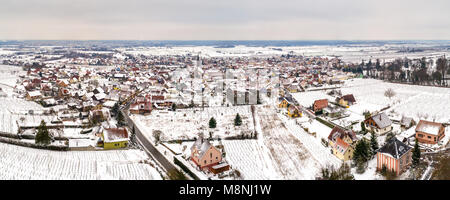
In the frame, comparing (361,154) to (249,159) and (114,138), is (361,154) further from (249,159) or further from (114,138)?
(114,138)

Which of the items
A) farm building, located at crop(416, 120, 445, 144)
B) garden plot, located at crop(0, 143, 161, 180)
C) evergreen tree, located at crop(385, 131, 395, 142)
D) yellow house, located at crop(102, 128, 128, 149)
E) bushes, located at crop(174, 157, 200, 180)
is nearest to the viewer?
garden plot, located at crop(0, 143, 161, 180)

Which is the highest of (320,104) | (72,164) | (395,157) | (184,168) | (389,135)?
(320,104)

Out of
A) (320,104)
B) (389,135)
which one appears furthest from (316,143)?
(320,104)

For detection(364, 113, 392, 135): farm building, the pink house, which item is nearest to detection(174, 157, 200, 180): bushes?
the pink house

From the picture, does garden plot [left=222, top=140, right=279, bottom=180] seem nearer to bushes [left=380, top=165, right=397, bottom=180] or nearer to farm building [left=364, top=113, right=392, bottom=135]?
bushes [left=380, top=165, right=397, bottom=180]

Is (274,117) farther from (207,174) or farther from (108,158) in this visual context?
(108,158)

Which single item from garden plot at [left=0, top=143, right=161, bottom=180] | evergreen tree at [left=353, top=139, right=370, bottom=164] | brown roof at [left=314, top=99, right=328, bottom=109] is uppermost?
brown roof at [left=314, top=99, right=328, bottom=109]

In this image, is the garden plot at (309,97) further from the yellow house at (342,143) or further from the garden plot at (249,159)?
the garden plot at (249,159)
